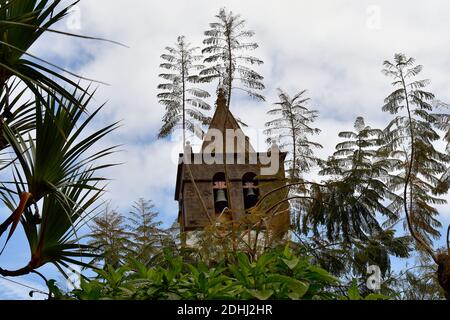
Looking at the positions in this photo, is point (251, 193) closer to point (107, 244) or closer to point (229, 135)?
point (229, 135)

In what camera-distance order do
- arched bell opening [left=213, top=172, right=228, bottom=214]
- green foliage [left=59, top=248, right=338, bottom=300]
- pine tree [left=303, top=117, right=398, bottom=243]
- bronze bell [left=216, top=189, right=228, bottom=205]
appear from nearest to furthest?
green foliage [left=59, top=248, right=338, bottom=300]
pine tree [left=303, top=117, right=398, bottom=243]
bronze bell [left=216, top=189, right=228, bottom=205]
arched bell opening [left=213, top=172, right=228, bottom=214]

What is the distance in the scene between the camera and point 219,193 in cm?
2072

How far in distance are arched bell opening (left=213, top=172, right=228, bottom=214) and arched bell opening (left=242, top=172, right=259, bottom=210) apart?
71 cm

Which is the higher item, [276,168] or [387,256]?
[276,168]

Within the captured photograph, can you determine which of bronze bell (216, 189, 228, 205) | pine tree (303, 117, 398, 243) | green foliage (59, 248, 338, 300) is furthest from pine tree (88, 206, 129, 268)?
bronze bell (216, 189, 228, 205)

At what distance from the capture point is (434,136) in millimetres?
17438

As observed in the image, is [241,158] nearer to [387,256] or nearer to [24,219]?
[387,256]

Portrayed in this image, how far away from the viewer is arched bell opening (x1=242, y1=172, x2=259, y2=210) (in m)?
21.0

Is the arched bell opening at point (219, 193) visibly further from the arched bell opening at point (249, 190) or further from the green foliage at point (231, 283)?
the green foliage at point (231, 283)

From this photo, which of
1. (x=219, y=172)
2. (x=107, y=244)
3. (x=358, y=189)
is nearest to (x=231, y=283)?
(x=107, y=244)

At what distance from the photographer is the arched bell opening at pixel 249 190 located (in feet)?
68.7

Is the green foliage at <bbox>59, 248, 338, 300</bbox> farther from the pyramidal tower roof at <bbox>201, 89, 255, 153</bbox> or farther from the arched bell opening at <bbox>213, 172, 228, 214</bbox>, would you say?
the pyramidal tower roof at <bbox>201, 89, 255, 153</bbox>
